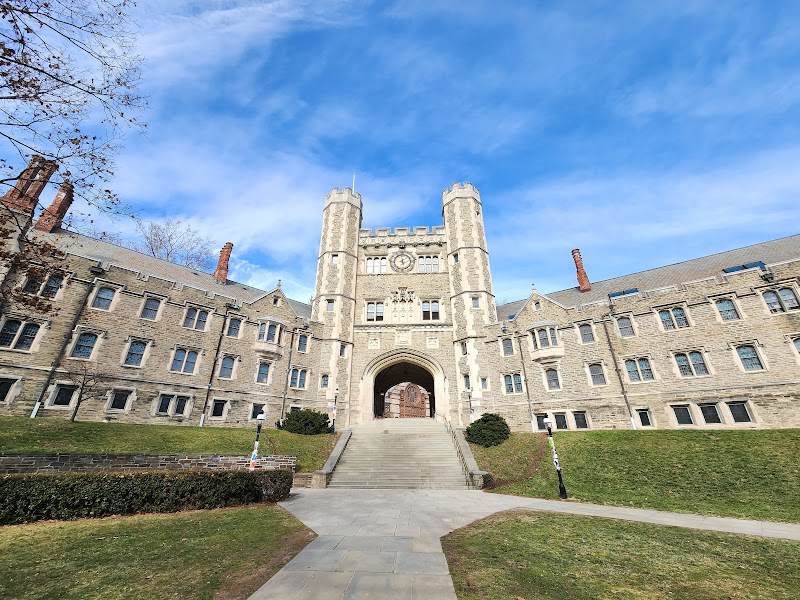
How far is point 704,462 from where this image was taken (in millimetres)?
14164

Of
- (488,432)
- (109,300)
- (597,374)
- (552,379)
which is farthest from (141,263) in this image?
(597,374)

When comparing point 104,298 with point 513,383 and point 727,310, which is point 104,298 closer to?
point 513,383

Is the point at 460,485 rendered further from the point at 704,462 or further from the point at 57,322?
the point at 57,322

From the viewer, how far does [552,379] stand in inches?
947

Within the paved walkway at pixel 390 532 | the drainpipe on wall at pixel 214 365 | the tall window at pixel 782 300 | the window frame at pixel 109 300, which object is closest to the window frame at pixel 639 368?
the tall window at pixel 782 300

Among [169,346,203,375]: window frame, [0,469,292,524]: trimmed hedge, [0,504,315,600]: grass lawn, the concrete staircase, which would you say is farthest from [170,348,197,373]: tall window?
[0,504,315,600]: grass lawn

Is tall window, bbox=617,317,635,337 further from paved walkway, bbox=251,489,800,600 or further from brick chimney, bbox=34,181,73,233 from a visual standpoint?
brick chimney, bbox=34,181,73,233

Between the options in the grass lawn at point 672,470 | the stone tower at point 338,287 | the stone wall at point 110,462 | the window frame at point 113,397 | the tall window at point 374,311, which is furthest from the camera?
the tall window at point 374,311

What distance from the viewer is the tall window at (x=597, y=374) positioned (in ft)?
73.6

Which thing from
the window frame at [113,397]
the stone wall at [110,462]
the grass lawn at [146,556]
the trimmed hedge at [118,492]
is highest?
the window frame at [113,397]

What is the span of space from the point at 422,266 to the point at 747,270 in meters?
22.6

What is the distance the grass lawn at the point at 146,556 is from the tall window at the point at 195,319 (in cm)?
1616

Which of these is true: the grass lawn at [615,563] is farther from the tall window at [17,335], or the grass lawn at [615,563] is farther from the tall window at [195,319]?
the tall window at [17,335]

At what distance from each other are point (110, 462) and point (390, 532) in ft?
32.7
